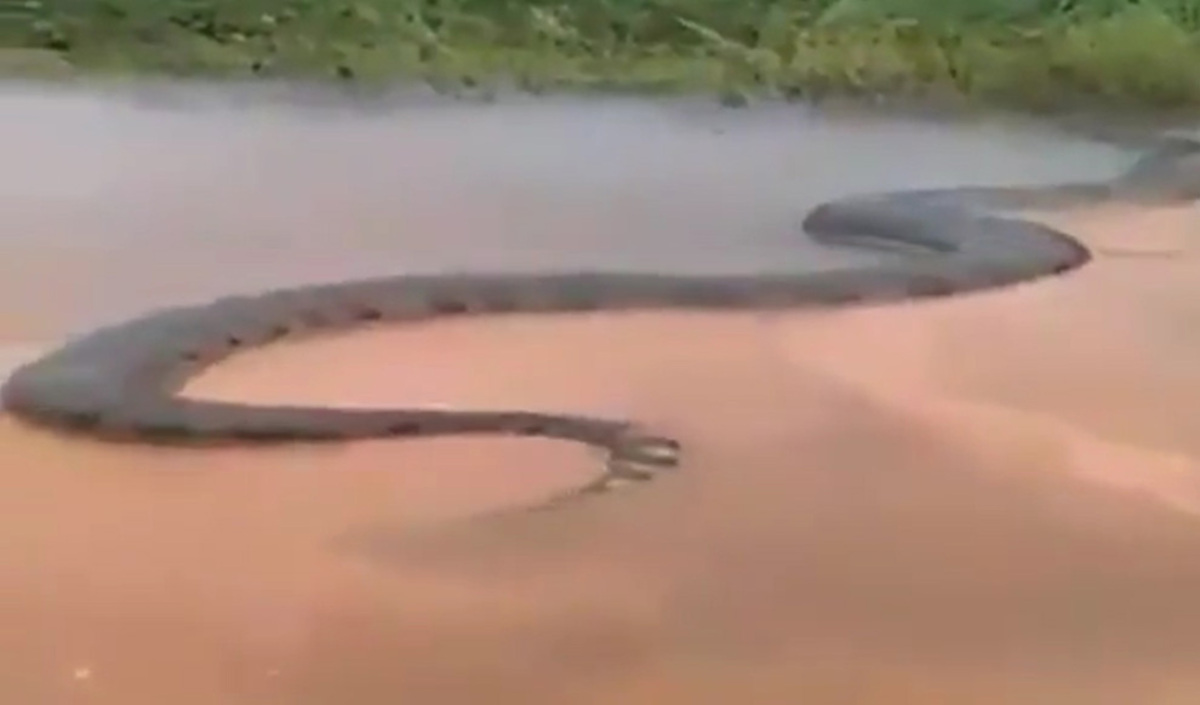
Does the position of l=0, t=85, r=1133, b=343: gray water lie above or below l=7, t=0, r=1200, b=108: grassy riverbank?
below

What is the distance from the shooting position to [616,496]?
59cm

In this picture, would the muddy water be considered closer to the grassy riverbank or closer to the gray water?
the gray water

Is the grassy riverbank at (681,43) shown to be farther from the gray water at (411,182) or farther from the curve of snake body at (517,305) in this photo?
the curve of snake body at (517,305)

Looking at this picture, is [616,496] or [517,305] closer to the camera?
[616,496]

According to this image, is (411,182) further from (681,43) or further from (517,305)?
(681,43)

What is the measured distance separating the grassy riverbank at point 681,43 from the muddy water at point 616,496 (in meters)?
0.28

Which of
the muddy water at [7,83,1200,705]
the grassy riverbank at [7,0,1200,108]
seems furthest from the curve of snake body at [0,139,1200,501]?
the grassy riverbank at [7,0,1200,108]

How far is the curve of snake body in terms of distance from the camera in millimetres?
638

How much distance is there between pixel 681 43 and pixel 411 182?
389mm

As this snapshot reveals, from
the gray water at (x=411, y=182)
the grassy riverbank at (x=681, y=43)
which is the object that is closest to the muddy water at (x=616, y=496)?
the gray water at (x=411, y=182)

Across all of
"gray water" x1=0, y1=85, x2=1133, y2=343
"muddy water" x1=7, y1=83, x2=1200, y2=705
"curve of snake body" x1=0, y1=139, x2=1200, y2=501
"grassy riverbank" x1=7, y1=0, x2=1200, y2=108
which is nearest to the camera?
"muddy water" x1=7, y1=83, x2=1200, y2=705

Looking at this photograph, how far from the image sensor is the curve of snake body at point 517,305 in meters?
0.64

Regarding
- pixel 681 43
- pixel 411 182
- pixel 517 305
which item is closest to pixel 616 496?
pixel 517 305

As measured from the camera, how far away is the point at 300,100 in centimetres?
119
